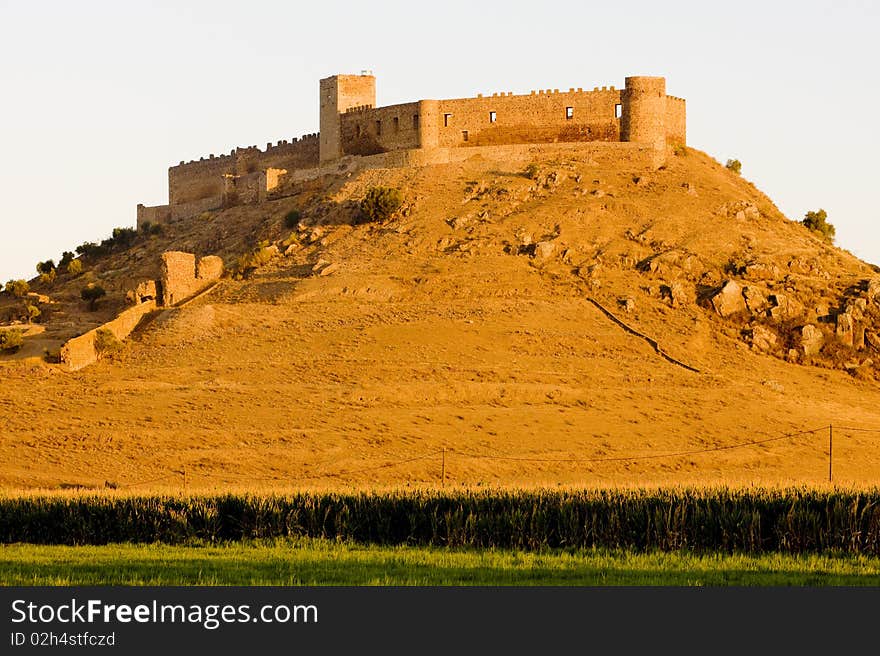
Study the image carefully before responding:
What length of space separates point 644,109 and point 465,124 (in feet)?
20.5

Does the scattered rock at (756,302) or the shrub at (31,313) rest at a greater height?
the scattered rock at (756,302)

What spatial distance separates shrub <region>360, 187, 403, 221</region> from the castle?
10.6ft

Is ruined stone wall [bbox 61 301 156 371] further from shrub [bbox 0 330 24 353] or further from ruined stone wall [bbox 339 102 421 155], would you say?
ruined stone wall [bbox 339 102 421 155]

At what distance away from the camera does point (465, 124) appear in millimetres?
50938

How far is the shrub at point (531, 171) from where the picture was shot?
48.5 meters

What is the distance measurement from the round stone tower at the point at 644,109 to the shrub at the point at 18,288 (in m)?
21.6

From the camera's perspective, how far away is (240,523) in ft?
73.0

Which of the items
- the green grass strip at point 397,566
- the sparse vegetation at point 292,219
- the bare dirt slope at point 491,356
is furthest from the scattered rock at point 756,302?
the green grass strip at point 397,566

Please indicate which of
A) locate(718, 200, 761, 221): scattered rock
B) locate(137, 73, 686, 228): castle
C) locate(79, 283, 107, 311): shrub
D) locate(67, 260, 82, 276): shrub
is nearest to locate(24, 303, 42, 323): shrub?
locate(79, 283, 107, 311): shrub

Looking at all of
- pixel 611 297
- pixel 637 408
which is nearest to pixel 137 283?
pixel 611 297

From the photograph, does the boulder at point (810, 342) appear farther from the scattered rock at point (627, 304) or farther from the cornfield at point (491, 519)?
the cornfield at point (491, 519)

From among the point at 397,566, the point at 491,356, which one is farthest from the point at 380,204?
the point at 397,566

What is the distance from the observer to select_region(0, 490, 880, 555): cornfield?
2105 centimetres

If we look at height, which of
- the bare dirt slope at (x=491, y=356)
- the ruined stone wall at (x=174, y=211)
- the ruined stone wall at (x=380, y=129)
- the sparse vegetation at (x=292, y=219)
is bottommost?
the bare dirt slope at (x=491, y=356)
